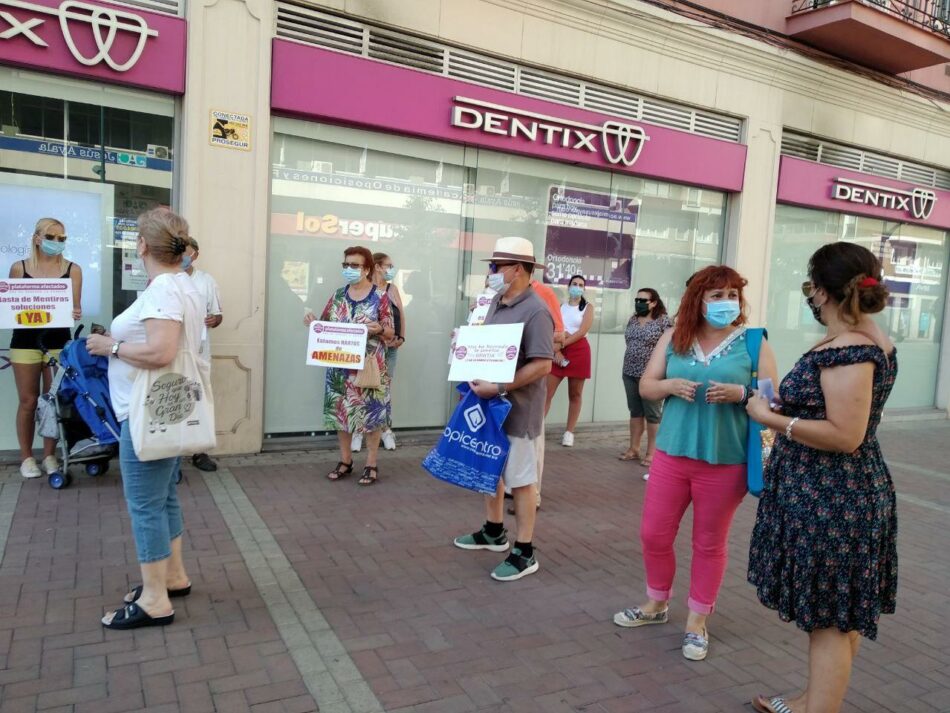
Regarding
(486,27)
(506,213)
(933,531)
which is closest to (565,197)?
(506,213)

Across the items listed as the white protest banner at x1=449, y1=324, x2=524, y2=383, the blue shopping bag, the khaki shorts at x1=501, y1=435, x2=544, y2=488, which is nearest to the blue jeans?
the blue shopping bag

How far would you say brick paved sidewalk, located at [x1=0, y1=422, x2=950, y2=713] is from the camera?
10.4ft

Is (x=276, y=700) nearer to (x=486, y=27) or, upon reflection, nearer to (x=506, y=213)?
(x=506, y=213)

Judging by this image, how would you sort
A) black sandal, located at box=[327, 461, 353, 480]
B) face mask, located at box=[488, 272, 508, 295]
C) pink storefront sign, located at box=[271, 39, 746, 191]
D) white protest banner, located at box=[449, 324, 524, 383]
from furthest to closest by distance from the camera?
pink storefront sign, located at box=[271, 39, 746, 191]
black sandal, located at box=[327, 461, 353, 480]
face mask, located at box=[488, 272, 508, 295]
white protest banner, located at box=[449, 324, 524, 383]

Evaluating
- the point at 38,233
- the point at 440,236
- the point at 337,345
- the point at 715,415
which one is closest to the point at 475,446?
the point at 715,415

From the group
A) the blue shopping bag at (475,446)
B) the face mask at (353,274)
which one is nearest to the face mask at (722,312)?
the blue shopping bag at (475,446)

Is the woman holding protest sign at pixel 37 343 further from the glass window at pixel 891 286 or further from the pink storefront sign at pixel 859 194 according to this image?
the glass window at pixel 891 286

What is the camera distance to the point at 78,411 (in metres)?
5.48

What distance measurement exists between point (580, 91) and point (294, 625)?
7.01 metres

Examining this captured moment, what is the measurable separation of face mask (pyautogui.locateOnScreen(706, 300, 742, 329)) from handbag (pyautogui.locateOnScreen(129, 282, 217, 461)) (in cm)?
238

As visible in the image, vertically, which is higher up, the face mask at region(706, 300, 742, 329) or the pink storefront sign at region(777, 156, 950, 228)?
the pink storefront sign at region(777, 156, 950, 228)

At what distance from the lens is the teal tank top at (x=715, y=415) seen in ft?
11.3

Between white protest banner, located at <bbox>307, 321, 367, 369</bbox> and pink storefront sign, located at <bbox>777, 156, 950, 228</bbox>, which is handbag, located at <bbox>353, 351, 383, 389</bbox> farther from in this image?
pink storefront sign, located at <bbox>777, 156, 950, 228</bbox>

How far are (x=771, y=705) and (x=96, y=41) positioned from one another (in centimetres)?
646
